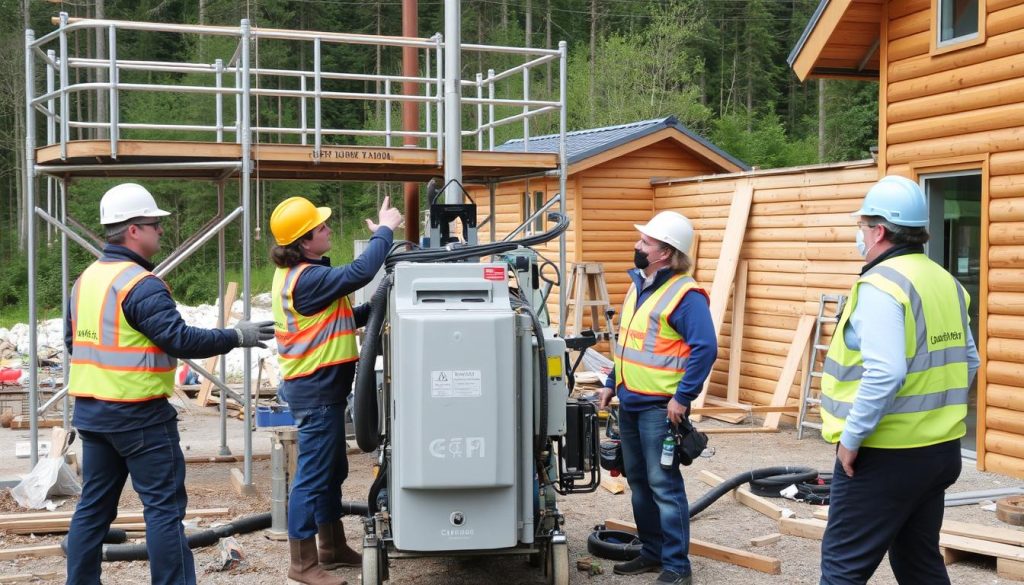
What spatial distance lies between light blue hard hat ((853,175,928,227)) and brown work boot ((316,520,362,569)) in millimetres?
3909

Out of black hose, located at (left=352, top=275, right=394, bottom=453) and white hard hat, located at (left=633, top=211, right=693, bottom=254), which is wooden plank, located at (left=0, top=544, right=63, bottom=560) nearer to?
black hose, located at (left=352, top=275, right=394, bottom=453)

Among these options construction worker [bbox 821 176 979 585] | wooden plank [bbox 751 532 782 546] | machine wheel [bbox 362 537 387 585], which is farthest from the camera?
wooden plank [bbox 751 532 782 546]

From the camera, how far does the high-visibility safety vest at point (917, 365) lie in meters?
4.24

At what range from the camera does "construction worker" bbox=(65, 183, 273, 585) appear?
529cm

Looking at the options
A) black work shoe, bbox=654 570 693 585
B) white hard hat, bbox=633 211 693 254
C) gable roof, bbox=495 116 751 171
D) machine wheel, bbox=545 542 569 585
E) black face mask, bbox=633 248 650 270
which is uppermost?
gable roof, bbox=495 116 751 171

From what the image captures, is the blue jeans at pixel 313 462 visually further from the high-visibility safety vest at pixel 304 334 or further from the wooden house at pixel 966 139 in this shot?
the wooden house at pixel 966 139

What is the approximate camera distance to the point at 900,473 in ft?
13.9

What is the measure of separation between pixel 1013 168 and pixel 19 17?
36386 millimetres

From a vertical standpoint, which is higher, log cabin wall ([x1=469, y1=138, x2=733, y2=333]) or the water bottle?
→ log cabin wall ([x1=469, y1=138, x2=733, y2=333])

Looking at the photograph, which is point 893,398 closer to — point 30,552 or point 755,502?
point 755,502

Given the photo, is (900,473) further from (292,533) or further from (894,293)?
(292,533)

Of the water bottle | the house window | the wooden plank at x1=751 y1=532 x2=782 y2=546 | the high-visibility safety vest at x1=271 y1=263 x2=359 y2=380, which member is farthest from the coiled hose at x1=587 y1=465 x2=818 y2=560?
the house window

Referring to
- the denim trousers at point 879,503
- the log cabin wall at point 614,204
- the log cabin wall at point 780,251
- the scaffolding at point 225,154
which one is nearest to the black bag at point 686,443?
→ the denim trousers at point 879,503

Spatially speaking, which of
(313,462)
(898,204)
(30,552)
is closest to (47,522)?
(30,552)
